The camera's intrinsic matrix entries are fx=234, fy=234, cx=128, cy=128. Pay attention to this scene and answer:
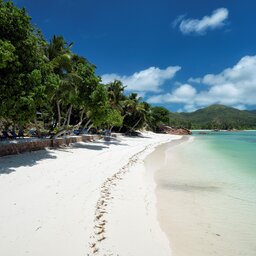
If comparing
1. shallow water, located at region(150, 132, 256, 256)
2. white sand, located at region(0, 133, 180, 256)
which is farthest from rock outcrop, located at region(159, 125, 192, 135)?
white sand, located at region(0, 133, 180, 256)

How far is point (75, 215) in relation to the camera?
5145 millimetres

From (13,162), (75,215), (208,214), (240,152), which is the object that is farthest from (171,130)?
(75,215)

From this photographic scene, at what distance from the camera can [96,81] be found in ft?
63.6

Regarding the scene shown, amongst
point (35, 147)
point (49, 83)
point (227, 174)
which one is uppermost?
point (49, 83)

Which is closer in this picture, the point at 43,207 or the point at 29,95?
the point at 43,207

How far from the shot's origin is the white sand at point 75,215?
3910 mm

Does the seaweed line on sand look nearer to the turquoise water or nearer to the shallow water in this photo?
the shallow water

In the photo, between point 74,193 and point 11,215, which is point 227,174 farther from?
point 11,215

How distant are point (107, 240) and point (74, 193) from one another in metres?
2.86

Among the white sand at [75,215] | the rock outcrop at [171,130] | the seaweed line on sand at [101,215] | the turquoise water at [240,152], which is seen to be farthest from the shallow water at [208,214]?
the rock outcrop at [171,130]

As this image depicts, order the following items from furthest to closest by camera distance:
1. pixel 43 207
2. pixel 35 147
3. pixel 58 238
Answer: pixel 35 147
pixel 43 207
pixel 58 238

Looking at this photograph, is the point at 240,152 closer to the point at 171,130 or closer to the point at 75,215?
the point at 75,215

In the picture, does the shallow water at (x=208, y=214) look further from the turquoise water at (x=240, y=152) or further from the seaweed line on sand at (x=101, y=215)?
the turquoise water at (x=240, y=152)

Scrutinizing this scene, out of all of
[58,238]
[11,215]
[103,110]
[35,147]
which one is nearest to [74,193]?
[11,215]
